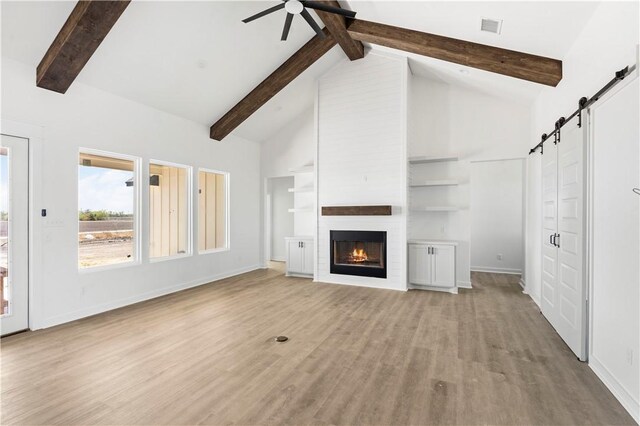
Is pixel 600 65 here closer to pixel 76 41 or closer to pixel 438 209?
pixel 438 209

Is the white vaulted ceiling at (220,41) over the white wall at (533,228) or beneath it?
over

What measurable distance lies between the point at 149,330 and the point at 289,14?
388cm

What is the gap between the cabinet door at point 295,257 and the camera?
665cm

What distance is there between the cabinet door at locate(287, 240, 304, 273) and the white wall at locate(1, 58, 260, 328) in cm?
180

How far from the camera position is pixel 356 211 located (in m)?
5.75

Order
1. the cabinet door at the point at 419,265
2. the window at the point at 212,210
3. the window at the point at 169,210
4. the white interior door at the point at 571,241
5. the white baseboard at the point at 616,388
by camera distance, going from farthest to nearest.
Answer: the window at the point at 212,210, the cabinet door at the point at 419,265, the window at the point at 169,210, the white interior door at the point at 571,241, the white baseboard at the point at 616,388

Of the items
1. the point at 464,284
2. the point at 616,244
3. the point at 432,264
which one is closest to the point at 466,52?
the point at 616,244

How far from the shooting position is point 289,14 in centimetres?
346

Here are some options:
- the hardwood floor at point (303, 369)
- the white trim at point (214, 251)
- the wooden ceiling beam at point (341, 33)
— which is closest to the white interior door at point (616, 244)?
the hardwood floor at point (303, 369)

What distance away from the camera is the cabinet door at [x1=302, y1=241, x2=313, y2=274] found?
21.5 ft

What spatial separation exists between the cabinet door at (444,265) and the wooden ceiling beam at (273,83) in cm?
385

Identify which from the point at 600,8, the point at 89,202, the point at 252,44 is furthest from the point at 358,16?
the point at 89,202

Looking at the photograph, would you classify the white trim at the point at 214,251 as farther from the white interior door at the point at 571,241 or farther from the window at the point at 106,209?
the white interior door at the point at 571,241

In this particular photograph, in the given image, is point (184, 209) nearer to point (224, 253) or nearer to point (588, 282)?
point (224, 253)
